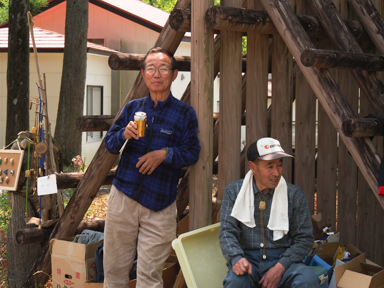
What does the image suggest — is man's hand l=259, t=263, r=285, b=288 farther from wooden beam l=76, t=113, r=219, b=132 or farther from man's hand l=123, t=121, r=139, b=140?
wooden beam l=76, t=113, r=219, b=132

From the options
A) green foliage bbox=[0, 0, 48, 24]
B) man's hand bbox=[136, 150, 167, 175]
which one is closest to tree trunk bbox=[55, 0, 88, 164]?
man's hand bbox=[136, 150, 167, 175]

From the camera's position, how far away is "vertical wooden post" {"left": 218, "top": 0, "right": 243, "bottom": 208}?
12.5 feet

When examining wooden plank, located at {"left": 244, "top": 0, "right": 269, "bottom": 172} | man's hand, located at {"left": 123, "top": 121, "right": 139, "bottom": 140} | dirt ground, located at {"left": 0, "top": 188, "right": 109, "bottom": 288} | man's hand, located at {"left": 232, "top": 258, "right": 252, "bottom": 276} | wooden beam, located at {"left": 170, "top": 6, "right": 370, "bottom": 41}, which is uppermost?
wooden beam, located at {"left": 170, "top": 6, "right": 370, "bottom": 41}

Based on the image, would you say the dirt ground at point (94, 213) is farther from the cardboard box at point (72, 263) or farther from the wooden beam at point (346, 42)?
the wooden beam at point (346, 42)

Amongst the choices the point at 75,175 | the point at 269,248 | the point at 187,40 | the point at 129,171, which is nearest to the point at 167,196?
the point at 129,171

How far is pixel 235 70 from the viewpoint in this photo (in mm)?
3807

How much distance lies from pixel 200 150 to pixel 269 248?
34.6 inches

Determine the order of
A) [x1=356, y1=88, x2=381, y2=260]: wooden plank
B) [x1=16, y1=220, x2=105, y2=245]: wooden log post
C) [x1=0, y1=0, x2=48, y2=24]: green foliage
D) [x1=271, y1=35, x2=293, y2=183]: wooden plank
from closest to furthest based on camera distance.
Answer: [x1=271, y1=35, x2=293, y2=183]: wooden plank → [x1=356, y1=88, x2=381, y2=260]: wooden plank → [x1=16, y1=220, x2=105, y2=245]: wooden log post → [x1=0, y1=0, x2=48, y2=24]: green foliage

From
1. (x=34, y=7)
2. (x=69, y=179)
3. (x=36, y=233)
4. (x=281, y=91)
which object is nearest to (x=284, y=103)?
(x=281, y=91)

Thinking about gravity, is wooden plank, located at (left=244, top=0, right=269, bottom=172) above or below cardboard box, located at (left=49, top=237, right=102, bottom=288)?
above

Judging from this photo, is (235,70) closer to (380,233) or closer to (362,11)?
(362,11)

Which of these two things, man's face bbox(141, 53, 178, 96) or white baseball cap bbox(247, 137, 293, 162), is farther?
man's face bbox(141, 53, 178, 96)

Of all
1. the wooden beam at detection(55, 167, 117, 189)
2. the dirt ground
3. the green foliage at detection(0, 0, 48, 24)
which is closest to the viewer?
the wooden beam at detection(55, 167, 117, 189)

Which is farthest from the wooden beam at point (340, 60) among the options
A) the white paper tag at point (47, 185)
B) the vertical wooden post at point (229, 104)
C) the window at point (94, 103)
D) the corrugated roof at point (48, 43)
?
the window at point (94, 103)
